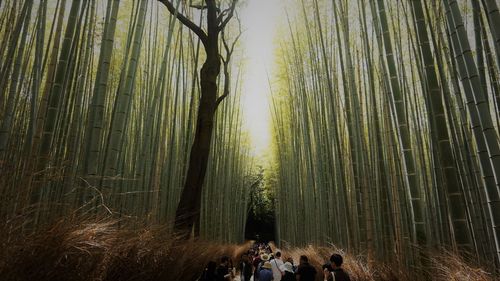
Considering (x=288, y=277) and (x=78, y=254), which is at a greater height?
(x=78, y=254)

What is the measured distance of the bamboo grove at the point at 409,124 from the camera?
1.62 metres

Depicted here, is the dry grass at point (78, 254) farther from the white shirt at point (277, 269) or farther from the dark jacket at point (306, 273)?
the white shirt at point (277, 269)

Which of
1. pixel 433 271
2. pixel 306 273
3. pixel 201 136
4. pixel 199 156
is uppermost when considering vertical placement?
pixel 201 136

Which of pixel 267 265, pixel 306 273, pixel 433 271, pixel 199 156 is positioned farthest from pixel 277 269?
pixel 433 271

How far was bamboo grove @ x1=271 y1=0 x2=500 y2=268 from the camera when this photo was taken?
1.62 m

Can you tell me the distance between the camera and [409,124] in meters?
3.63

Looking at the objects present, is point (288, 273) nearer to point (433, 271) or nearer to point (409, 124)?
point (433, 271)

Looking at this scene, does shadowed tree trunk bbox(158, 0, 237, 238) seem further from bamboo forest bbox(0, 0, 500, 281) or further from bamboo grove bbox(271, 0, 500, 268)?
bamboo grove bbox(271, 0, 500, 268)

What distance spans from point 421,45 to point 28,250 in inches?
86.0

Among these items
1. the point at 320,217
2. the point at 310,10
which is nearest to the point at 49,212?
the point at 310,10

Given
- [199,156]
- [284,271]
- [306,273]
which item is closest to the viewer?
[306,273]

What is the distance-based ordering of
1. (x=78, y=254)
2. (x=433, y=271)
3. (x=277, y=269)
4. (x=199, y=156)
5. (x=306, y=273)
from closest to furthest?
(x=78, y=254)
(x=433, y=271)
(x=306, y=273)
(x=199, y=156)
(x=277, y=269)

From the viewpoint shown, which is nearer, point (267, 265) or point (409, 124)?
point (409, 124)

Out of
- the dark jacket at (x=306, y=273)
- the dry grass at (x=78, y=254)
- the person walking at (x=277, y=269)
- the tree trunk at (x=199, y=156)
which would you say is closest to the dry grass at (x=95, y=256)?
the dry grass at (x=78, y=254)
